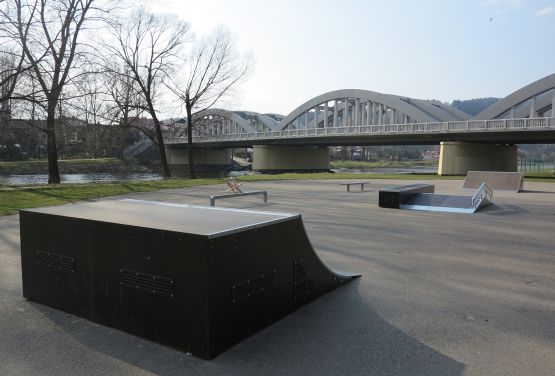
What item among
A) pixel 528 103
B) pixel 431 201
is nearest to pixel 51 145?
pixel 431 201

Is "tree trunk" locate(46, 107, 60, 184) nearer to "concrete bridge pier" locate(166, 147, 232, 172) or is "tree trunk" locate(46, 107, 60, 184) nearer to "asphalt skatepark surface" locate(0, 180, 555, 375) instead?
"asphalt skatepark surface" locate(0, 180, 555, 375)

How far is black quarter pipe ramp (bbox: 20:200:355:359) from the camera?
3.70 m

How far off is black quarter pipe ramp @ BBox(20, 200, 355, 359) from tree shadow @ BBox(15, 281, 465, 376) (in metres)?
0.12

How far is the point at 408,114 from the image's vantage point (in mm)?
69625

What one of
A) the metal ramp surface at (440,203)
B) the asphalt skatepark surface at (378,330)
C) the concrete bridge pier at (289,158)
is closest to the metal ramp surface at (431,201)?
the metal ramp surface at (440,203)

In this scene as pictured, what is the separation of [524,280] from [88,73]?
22824mm

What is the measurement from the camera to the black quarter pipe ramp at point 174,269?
370cm

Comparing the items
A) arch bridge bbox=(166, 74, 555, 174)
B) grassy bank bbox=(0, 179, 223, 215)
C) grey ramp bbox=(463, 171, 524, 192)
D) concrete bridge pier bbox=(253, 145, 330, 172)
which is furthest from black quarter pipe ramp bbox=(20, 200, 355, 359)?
concrete bridge pier bbox=(253, 145, 330, 172)

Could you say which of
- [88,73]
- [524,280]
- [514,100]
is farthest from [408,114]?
[524,280]

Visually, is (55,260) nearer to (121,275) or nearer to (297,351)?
(121,275)

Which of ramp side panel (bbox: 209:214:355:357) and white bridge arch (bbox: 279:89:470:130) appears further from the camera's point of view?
white bridge arch (bbox: 279:89:470:130)

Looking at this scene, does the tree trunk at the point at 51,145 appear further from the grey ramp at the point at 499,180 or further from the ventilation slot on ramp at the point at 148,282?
the ventilation slot on ramp at the point at 148,282

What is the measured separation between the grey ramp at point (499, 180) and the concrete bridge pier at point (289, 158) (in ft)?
174

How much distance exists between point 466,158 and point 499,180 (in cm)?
2851
